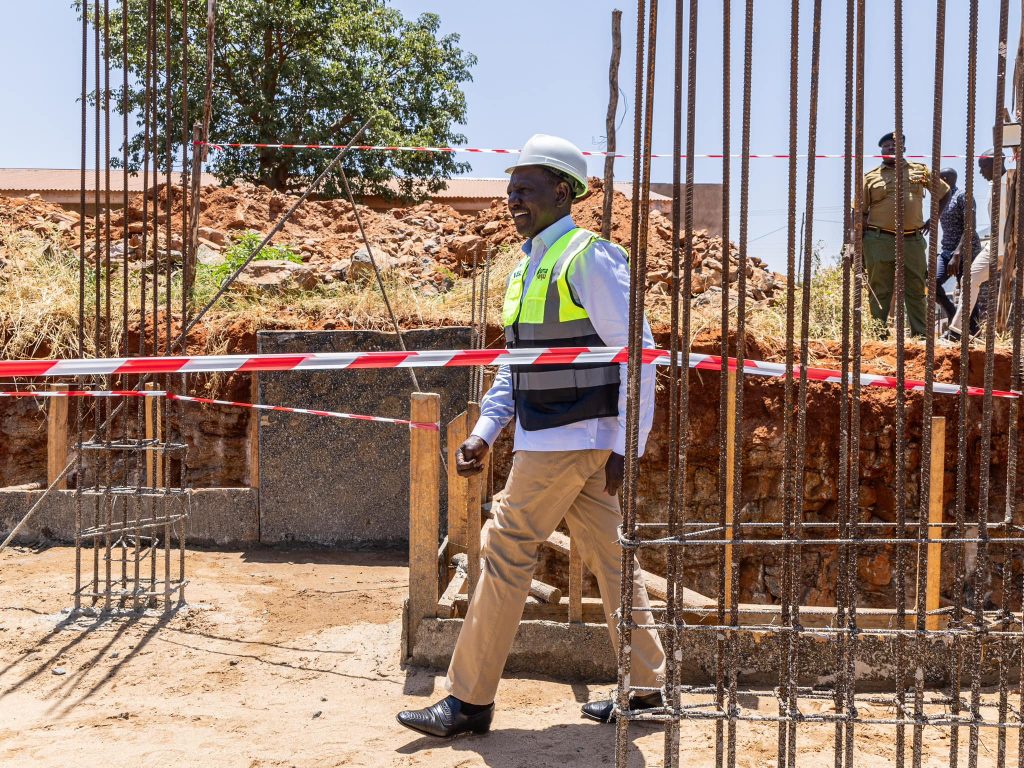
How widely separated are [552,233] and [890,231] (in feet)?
19.3

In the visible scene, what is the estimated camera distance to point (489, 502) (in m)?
6.16

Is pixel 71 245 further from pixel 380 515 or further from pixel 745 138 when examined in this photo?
pixel 745 138

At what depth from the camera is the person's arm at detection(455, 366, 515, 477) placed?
11.2ft

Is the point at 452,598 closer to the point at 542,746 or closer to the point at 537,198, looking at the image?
the point at 542,746

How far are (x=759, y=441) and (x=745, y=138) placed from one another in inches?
215

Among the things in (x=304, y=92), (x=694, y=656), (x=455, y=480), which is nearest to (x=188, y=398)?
(x=455, y=480)

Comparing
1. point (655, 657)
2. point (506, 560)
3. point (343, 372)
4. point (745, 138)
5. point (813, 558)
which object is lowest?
point (813, 558)

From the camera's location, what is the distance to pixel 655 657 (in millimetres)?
3422

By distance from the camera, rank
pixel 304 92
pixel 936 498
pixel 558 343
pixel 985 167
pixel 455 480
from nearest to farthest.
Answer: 1. pixel 558 343
2. pixel 936 498
3. pixel 455 480
4. pixel 985 167
5. pixel 304 92

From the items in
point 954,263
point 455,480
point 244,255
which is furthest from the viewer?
point 244,255

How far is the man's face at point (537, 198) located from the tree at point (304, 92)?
58.1 ft

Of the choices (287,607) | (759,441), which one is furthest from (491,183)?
(287,607)

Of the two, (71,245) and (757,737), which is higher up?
(71,245)

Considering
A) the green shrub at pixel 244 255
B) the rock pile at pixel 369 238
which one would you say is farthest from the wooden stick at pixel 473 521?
the green shrub at pixel 244 255
